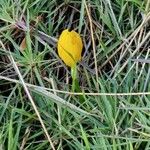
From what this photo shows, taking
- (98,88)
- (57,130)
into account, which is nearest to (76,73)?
(98,88)

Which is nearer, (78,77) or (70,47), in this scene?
(70,47)

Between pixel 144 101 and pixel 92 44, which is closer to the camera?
pixel 144 101

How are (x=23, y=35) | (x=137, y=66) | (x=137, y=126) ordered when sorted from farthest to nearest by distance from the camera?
(x=23, y=35) → (x=137, y=66) → (x=137, y=126)

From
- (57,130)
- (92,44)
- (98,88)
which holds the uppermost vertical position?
(92,44)

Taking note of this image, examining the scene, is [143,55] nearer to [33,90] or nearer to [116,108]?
[116,108]

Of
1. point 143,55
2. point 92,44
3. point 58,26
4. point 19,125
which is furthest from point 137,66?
point 19,125

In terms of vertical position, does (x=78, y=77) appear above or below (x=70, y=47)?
below

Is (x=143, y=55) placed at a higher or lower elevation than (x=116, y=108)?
higher

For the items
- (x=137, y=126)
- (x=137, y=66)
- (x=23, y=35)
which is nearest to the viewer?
(x=137, y=126)
